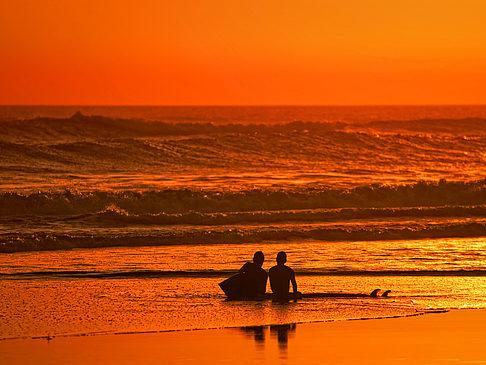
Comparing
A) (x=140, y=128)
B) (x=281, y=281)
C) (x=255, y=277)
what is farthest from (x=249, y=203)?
(x=140, y=128)

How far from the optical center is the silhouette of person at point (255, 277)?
13.9 meters

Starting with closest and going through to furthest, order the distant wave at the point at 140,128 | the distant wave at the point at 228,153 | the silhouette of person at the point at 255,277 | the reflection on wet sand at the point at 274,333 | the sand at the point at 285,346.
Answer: the sand at the point at 285,346
the reflection on wet sand at the point at 274,333
the silhouette of person at the point at 255,277
the distant wave at the point at 228,153
the distant wave at the point at 140,128

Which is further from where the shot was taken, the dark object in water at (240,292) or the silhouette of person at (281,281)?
the dark object in water at (240,292)

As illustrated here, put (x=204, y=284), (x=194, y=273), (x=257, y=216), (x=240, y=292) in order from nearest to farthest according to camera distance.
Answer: (x=240, y=292) < (x=204, y=284) < (x=194, y=273) < (x=257, y=216)

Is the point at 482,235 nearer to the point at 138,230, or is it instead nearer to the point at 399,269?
the point at 399,269

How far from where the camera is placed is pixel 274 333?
11.3m

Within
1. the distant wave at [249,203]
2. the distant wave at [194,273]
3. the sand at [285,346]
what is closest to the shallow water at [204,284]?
the distant wave at [194,273]

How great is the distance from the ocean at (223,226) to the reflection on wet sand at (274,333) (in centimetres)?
36

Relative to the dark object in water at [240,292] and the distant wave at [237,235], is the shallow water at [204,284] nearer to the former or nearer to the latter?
the dark object in water at [240,292]

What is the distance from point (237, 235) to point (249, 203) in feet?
25.1

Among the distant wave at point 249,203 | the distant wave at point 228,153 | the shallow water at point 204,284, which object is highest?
the distant wave at point 228,153

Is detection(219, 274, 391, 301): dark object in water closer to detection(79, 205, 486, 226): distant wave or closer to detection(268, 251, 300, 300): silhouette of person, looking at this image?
detection(268, 251, 300, 300): silhouette of person

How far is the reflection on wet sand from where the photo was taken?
10.6m

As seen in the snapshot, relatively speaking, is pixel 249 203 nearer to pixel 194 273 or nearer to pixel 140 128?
pixel 194 273
